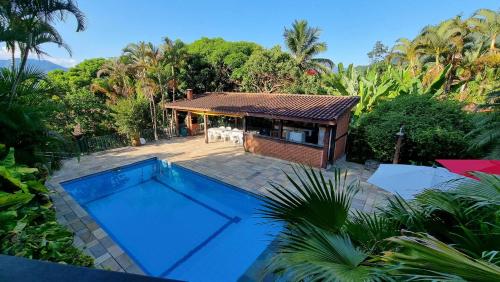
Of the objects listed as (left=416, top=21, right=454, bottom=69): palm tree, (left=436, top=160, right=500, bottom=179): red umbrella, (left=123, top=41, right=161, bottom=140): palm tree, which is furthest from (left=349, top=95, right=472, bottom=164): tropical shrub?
(left=123, top=41, right=161, bottom=140): palm tree

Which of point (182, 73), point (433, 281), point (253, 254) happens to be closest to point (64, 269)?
point (433, 281)

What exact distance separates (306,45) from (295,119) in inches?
761

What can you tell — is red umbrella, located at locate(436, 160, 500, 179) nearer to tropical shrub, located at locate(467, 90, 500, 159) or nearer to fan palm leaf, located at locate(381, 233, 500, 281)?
fan palm leaf, located at locate(381, 233, 500, 281)

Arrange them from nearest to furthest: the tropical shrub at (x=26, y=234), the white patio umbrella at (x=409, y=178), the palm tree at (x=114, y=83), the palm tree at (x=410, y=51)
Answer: the tropical shrub at (x=26, y=234) < the white patio umbrella at (x=409, y=178) < the palm tree at (x=114, y=83) < the palm tree at (x=410, y=51)

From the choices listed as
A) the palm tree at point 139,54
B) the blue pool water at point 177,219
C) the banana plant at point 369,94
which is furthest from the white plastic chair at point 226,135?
the banana plant at point 369,94

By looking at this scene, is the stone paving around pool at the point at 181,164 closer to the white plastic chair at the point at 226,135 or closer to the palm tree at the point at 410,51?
the white plastic chair at the point at 226,135

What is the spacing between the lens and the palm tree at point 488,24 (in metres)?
19.3

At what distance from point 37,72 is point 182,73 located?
A: 15.8m

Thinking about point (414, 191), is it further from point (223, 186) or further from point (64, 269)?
point (223, 186)

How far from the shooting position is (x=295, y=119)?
1189cm

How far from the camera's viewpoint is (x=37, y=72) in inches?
286

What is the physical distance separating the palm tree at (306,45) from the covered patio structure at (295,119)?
41.2ft

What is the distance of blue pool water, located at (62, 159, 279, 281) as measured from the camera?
6410 mm

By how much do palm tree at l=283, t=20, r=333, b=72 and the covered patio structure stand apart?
12.5 metres
